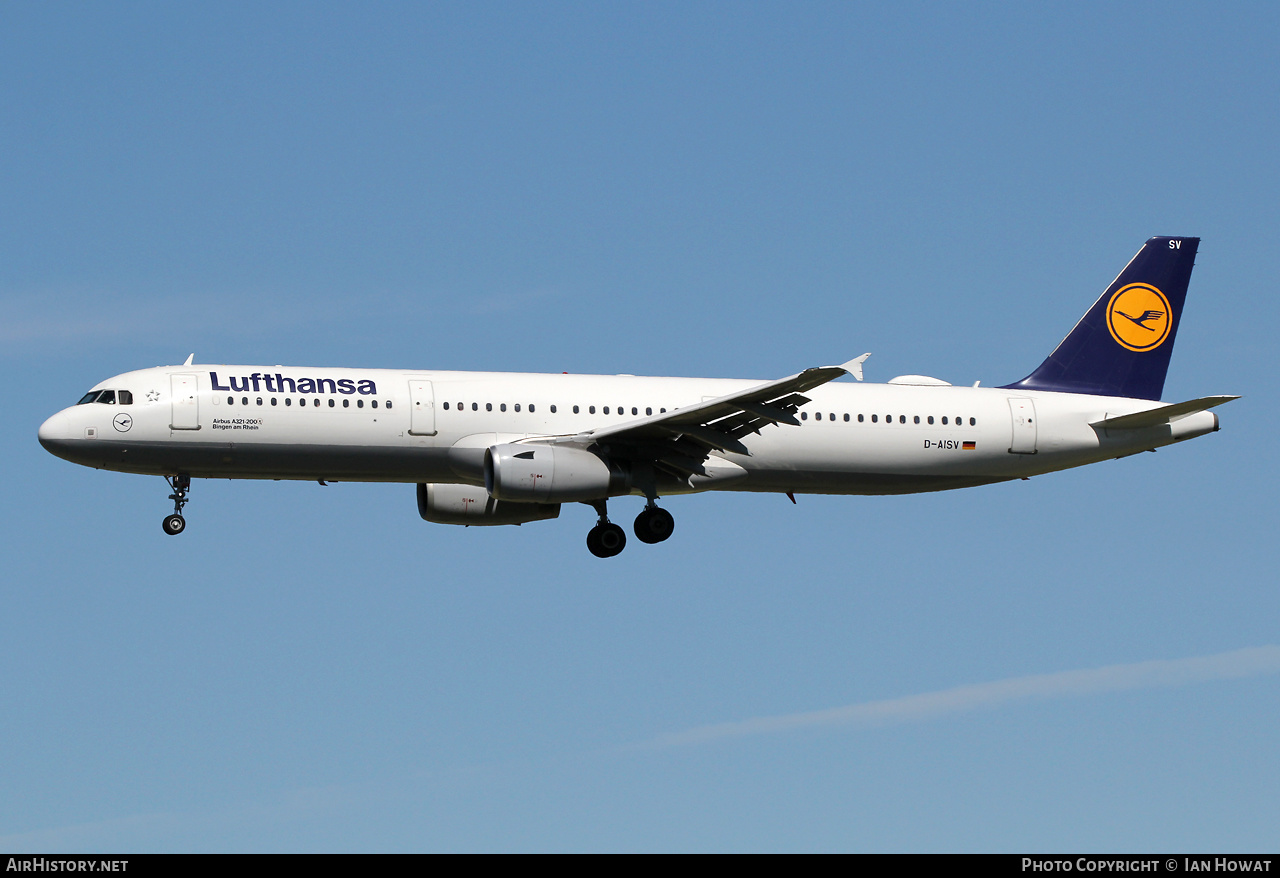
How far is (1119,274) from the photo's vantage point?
43.7m

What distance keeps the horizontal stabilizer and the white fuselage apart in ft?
0.71

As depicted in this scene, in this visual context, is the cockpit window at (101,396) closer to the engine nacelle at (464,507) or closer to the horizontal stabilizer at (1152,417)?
the engine nacelle at (464,507)

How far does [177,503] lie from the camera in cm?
3672

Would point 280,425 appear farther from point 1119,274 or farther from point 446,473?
point 1119,274

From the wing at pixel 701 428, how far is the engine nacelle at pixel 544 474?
1.94 ft

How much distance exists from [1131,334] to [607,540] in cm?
1502

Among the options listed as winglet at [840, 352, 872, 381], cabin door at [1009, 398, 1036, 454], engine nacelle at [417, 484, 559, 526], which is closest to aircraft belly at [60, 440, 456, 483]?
engine nacelle at [417, 484, 559, 526]

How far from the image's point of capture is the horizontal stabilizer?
39125 mm

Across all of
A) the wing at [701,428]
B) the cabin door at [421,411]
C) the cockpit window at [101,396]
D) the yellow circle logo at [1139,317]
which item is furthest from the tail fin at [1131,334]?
the cockpit window at [101,396]

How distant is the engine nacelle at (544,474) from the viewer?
35.4m

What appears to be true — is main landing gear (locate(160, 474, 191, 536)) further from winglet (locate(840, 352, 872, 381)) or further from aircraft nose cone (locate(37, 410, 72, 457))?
winglet (locate(840, 352, 872, 381))

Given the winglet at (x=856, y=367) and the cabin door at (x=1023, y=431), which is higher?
the cabin door at (x=1023, y=431)
